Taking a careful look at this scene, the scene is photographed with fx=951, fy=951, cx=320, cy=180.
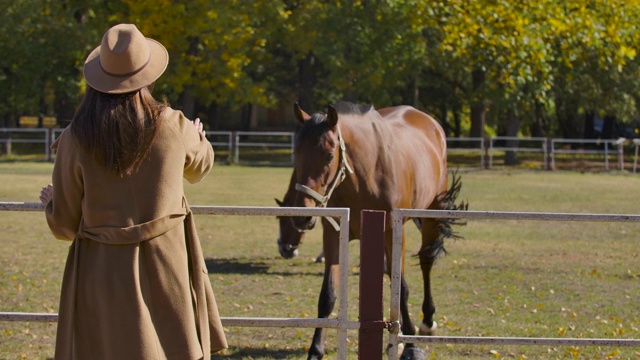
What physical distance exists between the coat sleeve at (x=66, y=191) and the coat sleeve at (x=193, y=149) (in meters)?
0.43

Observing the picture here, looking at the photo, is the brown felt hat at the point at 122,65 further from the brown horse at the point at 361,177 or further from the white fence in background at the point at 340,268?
the brown horse at the point at 361,177

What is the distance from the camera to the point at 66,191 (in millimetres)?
3914

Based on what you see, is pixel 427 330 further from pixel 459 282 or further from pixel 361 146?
pixel 459 282

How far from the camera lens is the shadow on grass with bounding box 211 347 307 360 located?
705 centimetres

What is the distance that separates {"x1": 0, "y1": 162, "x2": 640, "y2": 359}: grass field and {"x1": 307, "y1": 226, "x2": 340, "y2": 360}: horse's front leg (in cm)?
45

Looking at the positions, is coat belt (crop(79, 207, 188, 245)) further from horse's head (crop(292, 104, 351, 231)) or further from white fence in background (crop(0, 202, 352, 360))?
horse's head (crop(292, 104, 351, 231))

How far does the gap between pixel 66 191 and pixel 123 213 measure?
265 millimetres

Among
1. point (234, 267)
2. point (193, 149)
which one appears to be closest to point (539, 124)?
point (234, 267)

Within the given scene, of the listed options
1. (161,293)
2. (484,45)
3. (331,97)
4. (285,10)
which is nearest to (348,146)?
(161,293)

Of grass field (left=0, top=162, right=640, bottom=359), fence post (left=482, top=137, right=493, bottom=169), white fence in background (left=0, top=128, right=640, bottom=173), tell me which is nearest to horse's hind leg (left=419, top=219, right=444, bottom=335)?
grass field (left=0, top=162, right=640, bottom=359)

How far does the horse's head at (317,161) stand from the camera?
6617 mm

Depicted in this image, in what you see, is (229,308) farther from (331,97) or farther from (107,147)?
(331,97)

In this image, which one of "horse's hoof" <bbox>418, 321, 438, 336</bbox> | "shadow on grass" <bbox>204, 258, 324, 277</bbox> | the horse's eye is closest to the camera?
the horse's eye

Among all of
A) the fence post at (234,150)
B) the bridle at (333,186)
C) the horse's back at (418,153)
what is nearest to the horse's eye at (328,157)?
the bridle at (333,186)
